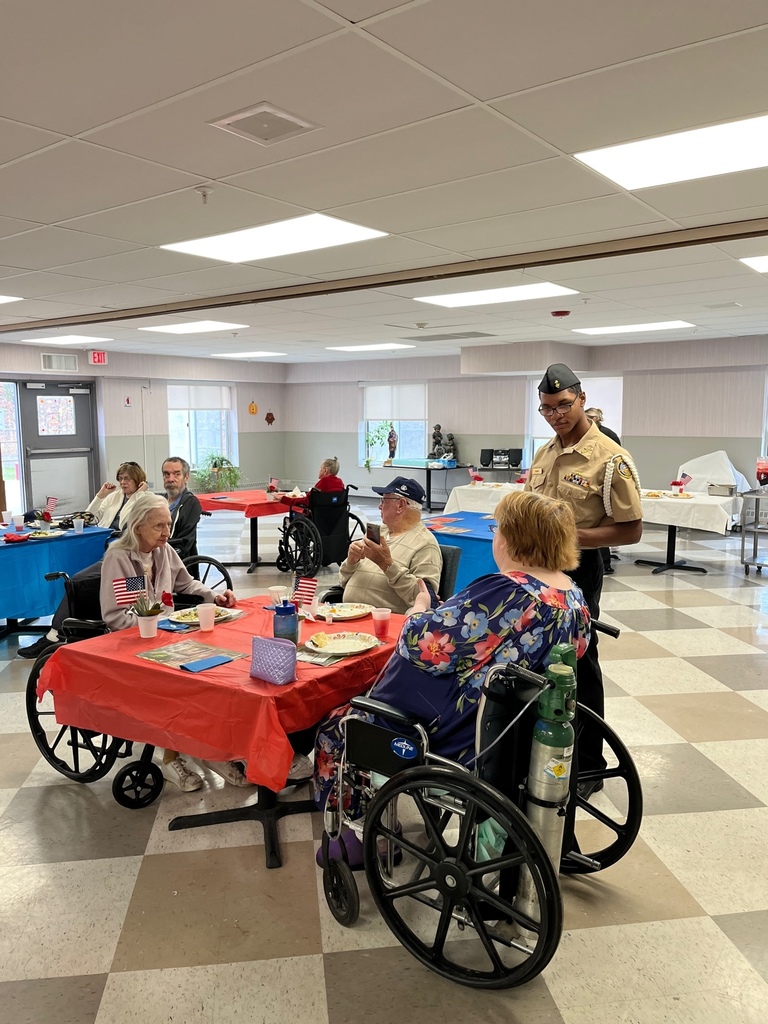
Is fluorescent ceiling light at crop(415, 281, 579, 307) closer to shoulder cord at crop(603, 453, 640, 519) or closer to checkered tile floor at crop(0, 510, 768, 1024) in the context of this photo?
shoulder cord at crop(603, 453, 640, 519)

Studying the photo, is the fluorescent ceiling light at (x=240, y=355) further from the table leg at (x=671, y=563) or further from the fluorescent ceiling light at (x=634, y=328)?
the table leg at (x=671, y=563)

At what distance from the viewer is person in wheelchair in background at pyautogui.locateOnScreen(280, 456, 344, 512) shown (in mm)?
7148

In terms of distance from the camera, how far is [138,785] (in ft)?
9.84

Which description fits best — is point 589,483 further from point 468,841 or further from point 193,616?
point 193,616

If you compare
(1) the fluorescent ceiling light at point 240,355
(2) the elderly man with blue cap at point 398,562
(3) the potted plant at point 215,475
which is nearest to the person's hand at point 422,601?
(2) the elderly man with blue cap at point 398,562

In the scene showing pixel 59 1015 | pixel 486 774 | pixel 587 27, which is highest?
pixel 587 27

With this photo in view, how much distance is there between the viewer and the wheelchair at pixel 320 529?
23.1ft

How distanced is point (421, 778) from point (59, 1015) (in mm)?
1121

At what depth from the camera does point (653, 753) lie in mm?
3455

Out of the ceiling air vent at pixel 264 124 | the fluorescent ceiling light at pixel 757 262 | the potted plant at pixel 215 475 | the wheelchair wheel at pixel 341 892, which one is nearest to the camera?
the wheelchair wheel at pixel 341 892

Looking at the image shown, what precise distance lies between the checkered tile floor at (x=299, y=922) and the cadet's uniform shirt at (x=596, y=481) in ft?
3.82

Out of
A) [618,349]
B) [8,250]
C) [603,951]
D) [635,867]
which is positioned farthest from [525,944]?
[618,349]

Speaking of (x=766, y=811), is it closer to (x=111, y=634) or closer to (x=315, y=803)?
(x=315, y=803)

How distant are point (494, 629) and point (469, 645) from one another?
0.26ft
